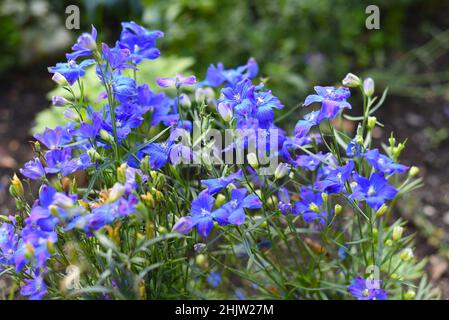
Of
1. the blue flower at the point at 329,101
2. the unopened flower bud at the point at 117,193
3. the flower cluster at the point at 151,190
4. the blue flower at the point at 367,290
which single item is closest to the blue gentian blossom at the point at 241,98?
the flower cluster at the point at 151,190

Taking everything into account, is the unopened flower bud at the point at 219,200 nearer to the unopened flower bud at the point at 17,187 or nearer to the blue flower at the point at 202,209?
the blue flower at the point at 202,209

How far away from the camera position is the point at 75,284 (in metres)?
1.27

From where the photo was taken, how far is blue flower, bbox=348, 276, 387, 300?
1355mm

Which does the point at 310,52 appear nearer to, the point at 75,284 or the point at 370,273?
the point at 370,273

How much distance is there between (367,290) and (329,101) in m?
0.44

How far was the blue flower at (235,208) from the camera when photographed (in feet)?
4.00

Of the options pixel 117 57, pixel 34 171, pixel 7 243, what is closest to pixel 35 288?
pixel 7 243

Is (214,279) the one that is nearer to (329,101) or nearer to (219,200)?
(219,200)

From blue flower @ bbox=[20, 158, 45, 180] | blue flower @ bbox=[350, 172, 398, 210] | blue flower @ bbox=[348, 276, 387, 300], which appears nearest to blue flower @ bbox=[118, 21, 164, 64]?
blue flower @ bbox=[20, 158, 45, 180]

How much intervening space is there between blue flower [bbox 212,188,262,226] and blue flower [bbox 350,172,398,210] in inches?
8.2

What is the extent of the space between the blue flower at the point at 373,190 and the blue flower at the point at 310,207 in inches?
6.1

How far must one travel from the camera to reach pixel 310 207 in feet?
4.60

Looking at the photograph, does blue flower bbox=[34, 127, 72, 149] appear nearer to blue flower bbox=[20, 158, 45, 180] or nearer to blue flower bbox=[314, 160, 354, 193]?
blue flower bbox=[20, 158, 45, 180]

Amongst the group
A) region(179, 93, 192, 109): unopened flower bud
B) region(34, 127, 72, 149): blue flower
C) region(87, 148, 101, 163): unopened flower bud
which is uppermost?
region(179, 93, 192, 109): unopened flower bud
